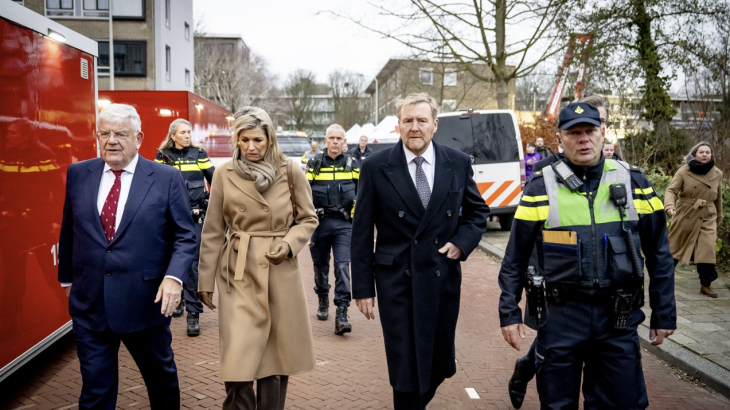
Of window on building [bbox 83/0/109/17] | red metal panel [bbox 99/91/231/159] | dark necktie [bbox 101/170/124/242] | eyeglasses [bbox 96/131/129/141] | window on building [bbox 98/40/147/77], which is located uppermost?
window on building [bbox 83/0/109/17]

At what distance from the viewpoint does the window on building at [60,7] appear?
116ft

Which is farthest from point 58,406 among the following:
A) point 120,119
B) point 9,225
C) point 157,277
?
point 120,119

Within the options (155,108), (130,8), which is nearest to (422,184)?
(155,108)

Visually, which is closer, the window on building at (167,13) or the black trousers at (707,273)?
the black trousers at (707,273)

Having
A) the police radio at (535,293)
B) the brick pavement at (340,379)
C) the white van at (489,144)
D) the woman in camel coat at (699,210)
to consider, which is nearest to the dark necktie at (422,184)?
the police radio at (535,293)

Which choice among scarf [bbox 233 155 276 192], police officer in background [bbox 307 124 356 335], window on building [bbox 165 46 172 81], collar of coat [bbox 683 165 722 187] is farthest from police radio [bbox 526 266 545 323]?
window on building [bbox 165 46 172 81]

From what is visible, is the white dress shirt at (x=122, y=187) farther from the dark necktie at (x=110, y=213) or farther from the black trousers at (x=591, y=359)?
the black trousers at (x=591, y=359)

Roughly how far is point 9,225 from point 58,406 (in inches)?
53.1

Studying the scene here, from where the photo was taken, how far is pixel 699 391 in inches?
199

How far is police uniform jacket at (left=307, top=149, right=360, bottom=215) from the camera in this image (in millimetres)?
7062

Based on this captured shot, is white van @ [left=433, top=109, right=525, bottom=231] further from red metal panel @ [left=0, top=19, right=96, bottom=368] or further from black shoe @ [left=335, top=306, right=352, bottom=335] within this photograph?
red metal panel @ [left=0, top=19, right=96, bottom=368]

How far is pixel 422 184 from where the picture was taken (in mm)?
3732

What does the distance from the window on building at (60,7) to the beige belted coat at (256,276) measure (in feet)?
119

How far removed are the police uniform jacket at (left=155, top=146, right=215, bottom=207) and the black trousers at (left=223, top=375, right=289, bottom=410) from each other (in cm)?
349
